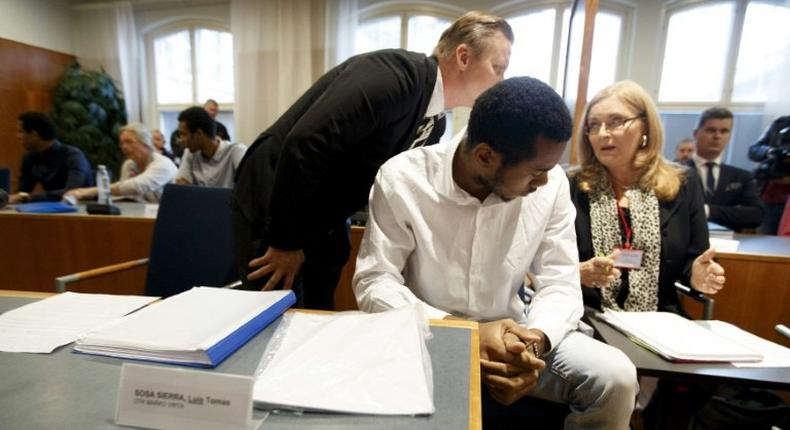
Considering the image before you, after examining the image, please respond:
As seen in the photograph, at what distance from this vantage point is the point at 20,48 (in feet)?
16.3

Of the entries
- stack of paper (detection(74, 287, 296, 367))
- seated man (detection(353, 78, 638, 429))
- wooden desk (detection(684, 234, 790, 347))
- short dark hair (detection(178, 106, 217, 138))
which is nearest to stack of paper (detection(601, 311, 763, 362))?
seated man (detection(353, 78, 638, 429))

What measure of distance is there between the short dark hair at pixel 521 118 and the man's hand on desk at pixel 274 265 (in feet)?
1.83

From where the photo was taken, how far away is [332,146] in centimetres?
97

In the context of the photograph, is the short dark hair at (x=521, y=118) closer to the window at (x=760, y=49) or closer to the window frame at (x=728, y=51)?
the window frame at (x=728, y=51)

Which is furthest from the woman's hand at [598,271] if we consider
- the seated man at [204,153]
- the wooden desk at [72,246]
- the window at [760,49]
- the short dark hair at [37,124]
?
the window at [760,49]

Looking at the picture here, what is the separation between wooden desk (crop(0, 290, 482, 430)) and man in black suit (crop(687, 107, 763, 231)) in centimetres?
206

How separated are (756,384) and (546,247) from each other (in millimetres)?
483

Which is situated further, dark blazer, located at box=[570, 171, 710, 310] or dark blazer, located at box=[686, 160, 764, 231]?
dark blazer, located at box=[686, 160, 764, 231]

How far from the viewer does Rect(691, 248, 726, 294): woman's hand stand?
4.09 ft

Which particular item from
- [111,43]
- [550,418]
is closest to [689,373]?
[550,418]

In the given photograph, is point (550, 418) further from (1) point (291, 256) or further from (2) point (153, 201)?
(2) point (153, 201)

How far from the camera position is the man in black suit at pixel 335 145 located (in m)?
0.97

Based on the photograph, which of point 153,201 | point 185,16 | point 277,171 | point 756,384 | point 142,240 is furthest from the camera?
point 185,16

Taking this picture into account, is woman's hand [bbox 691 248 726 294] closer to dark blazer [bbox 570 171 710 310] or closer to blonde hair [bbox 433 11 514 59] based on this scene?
dark blazer [bbox 570 171 710 310]
